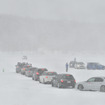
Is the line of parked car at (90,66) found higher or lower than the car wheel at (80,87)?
higher

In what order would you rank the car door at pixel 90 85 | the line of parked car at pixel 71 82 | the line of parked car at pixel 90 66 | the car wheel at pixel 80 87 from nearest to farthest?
1. the line of parked car at pixel 71 82
2. the car door at pixel 90 85
3. the car wheel at pixel 80 87
4. the line of parked car at pixel 90 66

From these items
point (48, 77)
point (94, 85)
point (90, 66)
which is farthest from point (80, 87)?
point (90, 66)

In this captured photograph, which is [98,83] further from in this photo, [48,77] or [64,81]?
[48,77]

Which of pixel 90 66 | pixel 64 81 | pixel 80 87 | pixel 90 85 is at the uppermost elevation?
pixel 90 66

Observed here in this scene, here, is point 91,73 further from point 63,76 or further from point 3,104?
point 3,104

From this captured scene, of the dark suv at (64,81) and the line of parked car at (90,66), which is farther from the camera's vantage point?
the line of parked car at (90,66)

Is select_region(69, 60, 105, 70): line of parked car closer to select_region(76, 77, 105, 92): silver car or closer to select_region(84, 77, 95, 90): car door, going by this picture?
select_region(76, 77, 105, 92): silver car

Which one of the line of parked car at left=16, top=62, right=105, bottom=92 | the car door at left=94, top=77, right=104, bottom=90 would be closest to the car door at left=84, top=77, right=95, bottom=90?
the line of parked car at left=16, top=62, right=105, bottom=92

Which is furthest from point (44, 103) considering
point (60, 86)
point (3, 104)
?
point (60, 86)

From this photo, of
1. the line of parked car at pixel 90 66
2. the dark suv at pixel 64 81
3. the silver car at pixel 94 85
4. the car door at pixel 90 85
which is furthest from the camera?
the line of parked car at pixel 90 66

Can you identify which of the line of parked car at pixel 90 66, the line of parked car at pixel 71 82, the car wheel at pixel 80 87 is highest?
the line of parked car at pixel 90 66

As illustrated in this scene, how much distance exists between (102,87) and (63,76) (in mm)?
4516

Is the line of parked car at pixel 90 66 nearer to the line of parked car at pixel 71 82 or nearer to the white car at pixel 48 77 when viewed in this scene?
the line of parked car at pixel 71 82

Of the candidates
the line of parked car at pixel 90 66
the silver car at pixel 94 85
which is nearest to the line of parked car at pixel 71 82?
the silver car at pixel 94 85
